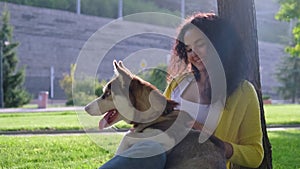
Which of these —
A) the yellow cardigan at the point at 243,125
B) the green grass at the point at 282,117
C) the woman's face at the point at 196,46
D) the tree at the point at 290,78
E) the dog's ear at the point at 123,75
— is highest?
the woman's face at the point at 196,46

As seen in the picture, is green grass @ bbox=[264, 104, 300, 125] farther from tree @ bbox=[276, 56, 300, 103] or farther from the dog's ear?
tree @ bbox=[276, 56, 300, 103]

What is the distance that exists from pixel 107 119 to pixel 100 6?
1809 inches

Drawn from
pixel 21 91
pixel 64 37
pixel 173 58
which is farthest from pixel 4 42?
pixel 173 58

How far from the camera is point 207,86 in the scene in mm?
3523

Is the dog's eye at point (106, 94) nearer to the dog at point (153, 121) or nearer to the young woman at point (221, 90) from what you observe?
the dog at point (153, 121)

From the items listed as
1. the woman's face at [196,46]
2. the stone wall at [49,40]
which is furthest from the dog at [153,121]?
the stone wall at [49,40]

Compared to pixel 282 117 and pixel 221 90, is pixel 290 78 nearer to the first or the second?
pixel 282 117

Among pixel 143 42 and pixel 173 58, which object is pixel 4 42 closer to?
pixel 143 42

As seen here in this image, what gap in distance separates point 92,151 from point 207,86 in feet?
15.3

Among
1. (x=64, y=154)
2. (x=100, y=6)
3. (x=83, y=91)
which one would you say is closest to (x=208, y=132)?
(x=64, y=154)

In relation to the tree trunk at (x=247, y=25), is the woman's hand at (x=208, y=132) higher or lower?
lower

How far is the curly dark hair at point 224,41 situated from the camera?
11.4 ft

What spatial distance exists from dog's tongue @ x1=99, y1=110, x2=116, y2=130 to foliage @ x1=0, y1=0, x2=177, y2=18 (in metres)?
39.5

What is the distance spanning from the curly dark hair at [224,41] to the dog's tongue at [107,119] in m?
0.71
